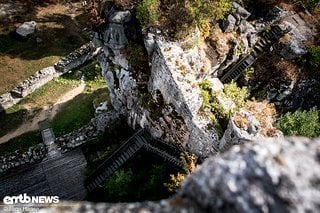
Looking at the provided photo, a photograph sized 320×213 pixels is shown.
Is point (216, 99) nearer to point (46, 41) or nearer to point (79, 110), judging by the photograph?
point (79, 110)

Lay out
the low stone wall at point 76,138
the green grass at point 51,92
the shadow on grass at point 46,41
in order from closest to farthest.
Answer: the low stone wall at point 76,138
the green grass at point 51,92
the shadow on grass at point 46,41

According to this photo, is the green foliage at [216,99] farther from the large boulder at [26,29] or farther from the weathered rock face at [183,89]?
the large boulder at [26,29]

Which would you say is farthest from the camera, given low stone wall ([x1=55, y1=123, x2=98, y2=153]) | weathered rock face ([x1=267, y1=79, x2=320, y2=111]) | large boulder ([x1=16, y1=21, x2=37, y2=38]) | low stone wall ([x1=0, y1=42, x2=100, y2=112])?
large boulder ([x1=16, y1=21, x2=37, y2=38])

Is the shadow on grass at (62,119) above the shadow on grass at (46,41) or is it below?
below

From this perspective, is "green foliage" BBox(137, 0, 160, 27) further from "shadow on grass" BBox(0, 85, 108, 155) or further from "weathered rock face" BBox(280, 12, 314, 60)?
"shadow on grass" BBox(0, 85, 108, 155)

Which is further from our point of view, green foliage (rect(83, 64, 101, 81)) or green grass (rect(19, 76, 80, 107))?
green foliage (rect(83, 64, 101, 81))

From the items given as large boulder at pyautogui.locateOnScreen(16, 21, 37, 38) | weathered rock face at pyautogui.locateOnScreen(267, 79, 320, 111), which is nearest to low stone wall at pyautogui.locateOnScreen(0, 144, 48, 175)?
large boulder at pyautogui.locateOnScreen(16, 21, 37, 38)

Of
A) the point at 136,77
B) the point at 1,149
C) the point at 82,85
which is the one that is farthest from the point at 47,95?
the point at 136,77

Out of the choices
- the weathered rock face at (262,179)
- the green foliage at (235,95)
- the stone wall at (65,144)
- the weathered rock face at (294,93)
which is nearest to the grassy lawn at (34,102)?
the stone wall at (65,144)
